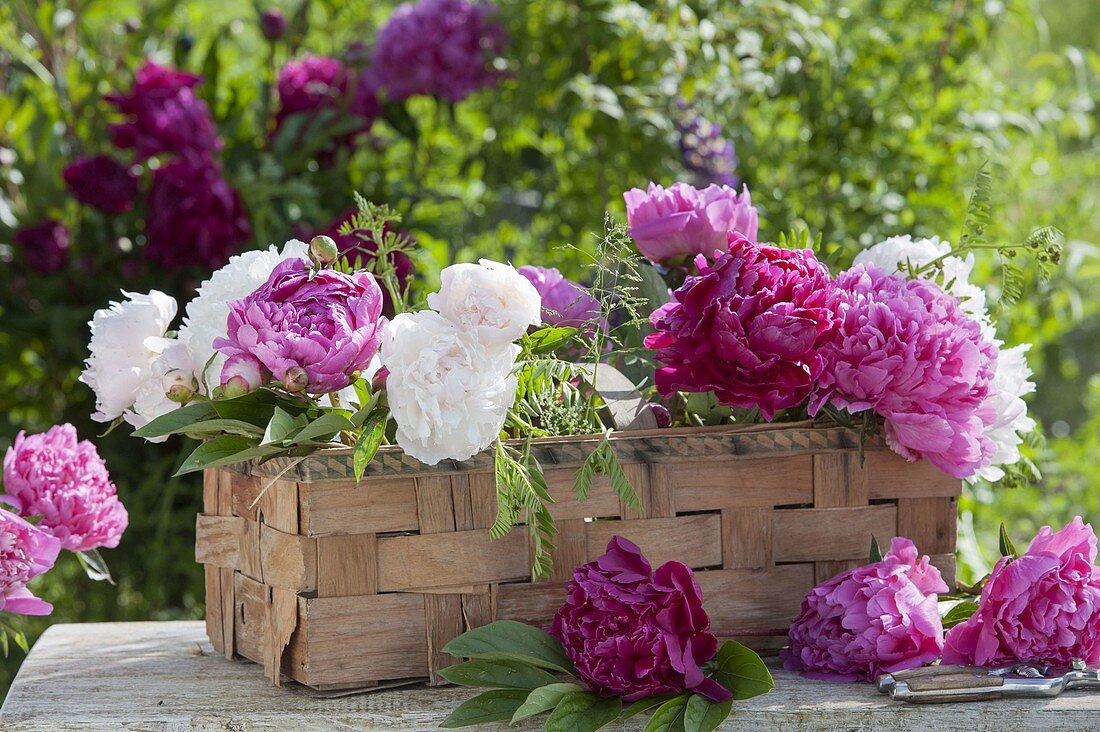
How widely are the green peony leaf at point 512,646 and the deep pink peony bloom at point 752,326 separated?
0.18 meters

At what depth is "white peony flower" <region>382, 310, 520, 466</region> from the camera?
1.91 ft

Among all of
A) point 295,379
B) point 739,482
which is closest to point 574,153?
point 739,482

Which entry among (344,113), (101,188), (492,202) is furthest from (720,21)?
(101,188)

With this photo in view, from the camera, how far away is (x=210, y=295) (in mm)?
663

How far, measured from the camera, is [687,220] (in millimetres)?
769

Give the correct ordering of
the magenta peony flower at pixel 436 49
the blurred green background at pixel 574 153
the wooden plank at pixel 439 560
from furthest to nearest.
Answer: the magenta peony flower at pixel 436 49 < the blurred green background at pixel 574 153 < the wooden plank at pixel 439 560

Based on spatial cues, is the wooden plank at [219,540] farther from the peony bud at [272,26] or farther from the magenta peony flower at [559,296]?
the peony bud at [272,26]

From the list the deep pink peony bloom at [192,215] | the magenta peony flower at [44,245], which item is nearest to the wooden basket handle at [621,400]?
the deep pink peony bloom at [192,215]

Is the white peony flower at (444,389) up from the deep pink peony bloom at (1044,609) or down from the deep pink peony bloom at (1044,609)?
up

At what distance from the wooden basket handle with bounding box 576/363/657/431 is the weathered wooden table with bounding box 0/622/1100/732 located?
0.18 metres

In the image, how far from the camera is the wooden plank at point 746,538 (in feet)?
→ 2.38

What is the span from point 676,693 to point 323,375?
27 cm

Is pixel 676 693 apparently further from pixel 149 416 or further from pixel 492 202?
pixel 492 202

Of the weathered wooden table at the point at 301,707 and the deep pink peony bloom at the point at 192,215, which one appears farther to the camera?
the deep pink peony bloom at the point at 192,215
